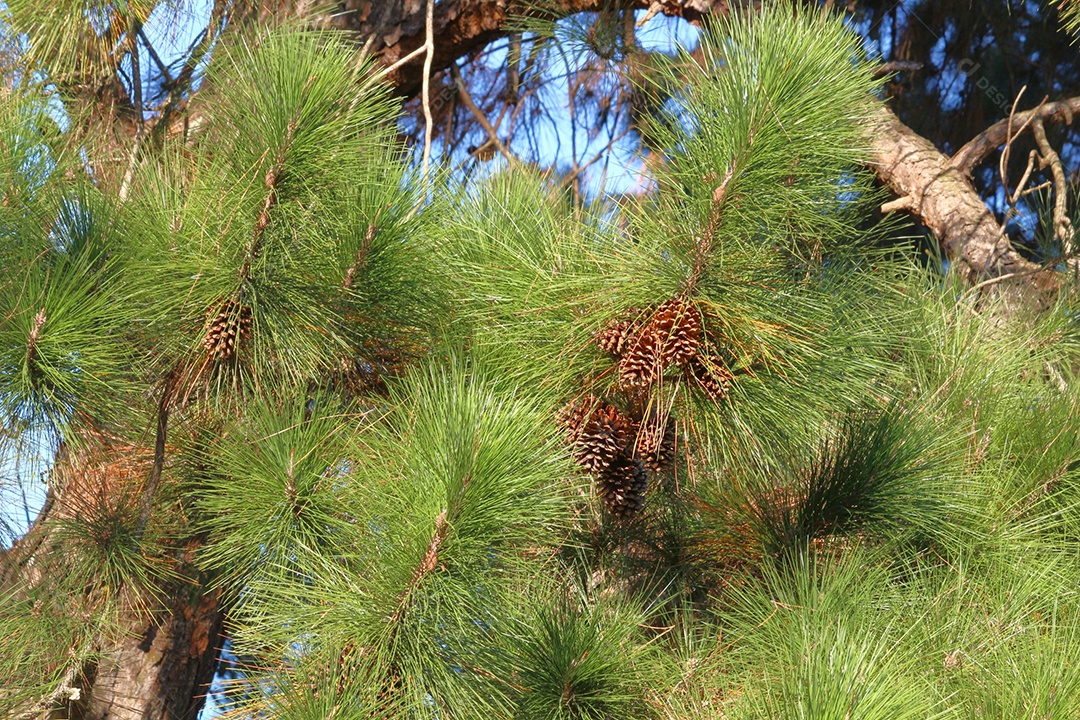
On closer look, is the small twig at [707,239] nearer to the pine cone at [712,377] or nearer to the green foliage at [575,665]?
the pine cone at [712,377]

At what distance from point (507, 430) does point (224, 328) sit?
318 millimetres

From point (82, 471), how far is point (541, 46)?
4.12 feet

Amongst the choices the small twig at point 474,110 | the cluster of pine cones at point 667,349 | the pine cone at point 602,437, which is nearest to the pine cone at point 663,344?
the cluster of pine cones at point 667,349

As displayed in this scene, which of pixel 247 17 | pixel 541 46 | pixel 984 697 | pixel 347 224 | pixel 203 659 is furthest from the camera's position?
pixel 541 46

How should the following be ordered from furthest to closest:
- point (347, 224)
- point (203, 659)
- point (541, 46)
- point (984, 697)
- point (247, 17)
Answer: point (541, 46) → point (203, 659) → point (247, 17) → point (347, 224) → point (984, 697)

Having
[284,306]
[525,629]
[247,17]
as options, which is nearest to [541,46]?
[247,17]

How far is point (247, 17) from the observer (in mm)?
1602

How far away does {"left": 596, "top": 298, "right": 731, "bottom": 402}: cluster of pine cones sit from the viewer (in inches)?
40.3

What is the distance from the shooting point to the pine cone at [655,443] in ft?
3.48

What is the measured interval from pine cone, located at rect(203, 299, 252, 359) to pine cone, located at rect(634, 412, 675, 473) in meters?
0.39

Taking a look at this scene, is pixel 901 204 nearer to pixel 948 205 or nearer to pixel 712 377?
pixel 948 205

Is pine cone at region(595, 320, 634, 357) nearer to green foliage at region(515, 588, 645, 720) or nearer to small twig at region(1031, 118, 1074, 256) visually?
green foliage at region(515, 588, 645, 720)

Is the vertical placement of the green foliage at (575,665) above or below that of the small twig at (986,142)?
below

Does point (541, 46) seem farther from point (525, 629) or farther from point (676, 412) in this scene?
point (525, 629)
